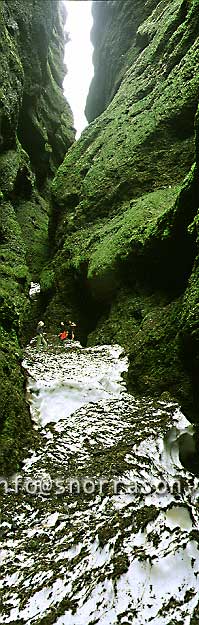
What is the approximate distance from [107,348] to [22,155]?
17580mm

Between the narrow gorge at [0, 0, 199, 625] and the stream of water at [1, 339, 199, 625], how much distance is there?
2 cm

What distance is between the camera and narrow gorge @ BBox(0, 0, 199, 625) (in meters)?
6.00

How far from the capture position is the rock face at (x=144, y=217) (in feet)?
38.4

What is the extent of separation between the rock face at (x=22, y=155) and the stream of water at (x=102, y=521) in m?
1.47

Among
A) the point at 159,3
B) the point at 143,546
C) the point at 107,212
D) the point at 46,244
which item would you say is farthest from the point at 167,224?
the point at 159,3

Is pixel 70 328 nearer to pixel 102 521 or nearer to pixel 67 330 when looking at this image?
pixel 67 330

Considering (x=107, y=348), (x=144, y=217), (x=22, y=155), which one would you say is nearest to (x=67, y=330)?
(x=107, y=348)

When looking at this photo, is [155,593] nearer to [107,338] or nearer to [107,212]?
[107,338]

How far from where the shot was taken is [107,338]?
52.1ft

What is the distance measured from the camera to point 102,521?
6762mm

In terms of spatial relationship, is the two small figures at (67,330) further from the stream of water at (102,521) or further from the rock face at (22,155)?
the stream of water at (102,521)

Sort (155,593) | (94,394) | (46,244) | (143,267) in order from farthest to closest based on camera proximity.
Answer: (46,244) < (143,267) < (94,394) < (155,593)

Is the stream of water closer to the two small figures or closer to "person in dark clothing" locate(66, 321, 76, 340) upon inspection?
the two small figures

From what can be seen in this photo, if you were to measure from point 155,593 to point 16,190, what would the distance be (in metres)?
24.3
